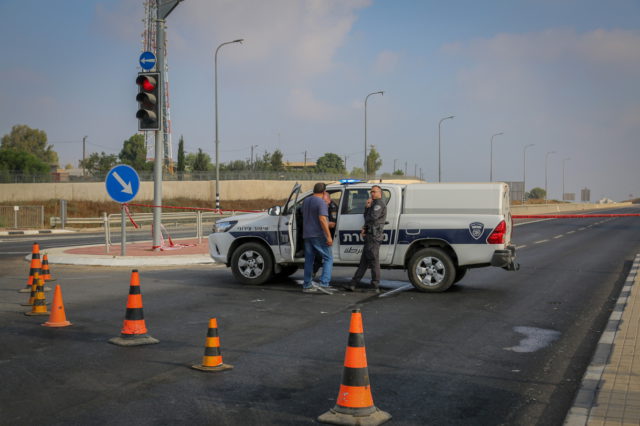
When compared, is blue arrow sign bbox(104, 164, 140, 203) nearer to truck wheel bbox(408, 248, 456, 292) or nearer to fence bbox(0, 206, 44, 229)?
truck wheel bbox(408, 248, 456, 292)

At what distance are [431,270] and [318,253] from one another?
6.49 ft

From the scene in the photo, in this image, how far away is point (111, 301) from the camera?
37.4 feet

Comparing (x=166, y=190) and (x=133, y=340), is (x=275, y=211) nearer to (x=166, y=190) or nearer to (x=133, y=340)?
(x=133, y=340)

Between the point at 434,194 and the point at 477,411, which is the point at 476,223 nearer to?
the point at 434,194

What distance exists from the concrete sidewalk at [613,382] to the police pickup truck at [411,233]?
11.6ft

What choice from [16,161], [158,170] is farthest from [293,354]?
[16,161]

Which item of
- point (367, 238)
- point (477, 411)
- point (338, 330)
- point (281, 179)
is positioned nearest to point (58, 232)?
point (367, 238)

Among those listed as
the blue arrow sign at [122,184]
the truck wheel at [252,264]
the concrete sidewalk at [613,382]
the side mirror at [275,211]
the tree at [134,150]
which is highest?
the tree at [134,150]

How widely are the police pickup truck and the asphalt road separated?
0.48m

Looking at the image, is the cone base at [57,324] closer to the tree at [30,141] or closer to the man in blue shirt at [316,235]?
the man in blue shirt at [316,235]

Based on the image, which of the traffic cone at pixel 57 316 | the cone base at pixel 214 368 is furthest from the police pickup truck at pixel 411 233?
the cone base at pixel 214 368

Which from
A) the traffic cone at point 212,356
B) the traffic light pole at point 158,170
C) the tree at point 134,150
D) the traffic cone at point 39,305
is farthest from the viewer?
the tree at point 134,150

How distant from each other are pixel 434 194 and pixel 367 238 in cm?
146

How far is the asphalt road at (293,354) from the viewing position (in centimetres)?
564
